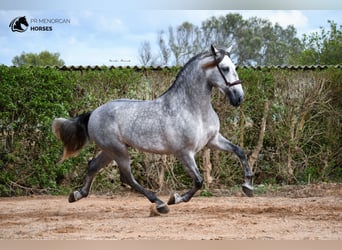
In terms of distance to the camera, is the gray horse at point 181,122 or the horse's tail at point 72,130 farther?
the horse's tail at point 72,130

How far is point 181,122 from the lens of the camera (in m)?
5.87

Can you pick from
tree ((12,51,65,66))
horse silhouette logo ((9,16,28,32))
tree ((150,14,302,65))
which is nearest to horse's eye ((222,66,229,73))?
horse silhouette logo ((9,16,28,32))

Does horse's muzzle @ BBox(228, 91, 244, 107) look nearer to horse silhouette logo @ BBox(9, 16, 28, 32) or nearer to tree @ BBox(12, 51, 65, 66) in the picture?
horse silhouette logo @ BBox(9, 16, 28, 32)

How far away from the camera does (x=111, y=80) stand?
854 cm

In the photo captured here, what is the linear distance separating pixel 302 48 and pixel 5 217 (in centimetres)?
901

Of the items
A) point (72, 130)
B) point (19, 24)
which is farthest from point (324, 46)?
point (19, 24)

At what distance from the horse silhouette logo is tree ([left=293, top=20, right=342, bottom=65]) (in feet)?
20.8

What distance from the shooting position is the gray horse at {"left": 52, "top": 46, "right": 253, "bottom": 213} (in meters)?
5.75

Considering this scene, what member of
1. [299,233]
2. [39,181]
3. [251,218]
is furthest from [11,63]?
[299,233]

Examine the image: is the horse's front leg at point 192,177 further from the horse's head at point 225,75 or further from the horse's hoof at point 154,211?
the horse's head at point 225,75

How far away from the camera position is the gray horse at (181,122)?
5.75 metres

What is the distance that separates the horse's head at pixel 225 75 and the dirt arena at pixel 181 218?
4.15 ft

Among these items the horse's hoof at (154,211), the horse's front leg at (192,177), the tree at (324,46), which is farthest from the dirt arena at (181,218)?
the tree at (324,46)

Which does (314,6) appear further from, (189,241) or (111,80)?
(111,80)
